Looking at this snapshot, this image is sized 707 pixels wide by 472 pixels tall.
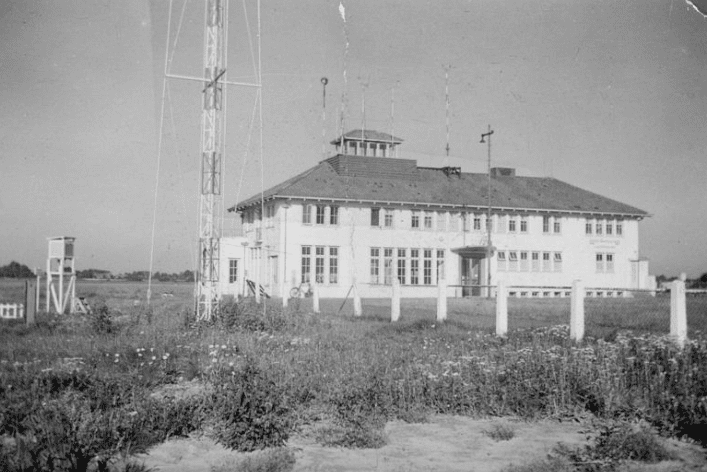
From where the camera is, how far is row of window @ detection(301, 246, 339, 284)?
125 feet

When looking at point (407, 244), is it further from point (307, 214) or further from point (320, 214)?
point (307, 214)

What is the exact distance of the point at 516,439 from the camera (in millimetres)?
6277

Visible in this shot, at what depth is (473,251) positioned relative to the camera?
135 ft

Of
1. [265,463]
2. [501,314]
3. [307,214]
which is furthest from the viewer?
[307,214]

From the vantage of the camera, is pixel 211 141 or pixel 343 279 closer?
pixel 211 141

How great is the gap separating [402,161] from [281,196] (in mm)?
9651

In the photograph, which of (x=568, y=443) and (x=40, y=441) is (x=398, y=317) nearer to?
(x=568, y=443)

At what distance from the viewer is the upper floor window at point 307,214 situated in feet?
125

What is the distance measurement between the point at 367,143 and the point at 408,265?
883 cm

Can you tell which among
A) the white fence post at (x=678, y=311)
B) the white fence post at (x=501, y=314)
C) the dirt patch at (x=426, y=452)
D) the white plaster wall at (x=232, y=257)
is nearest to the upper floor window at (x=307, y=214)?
the white plaster wall at (x=232, y=257)

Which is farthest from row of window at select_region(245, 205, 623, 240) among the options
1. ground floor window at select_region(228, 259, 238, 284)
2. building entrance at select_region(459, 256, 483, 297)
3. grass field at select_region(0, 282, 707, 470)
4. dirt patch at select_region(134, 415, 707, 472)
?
dirt patch at select_region(134, 415, 707, 472)

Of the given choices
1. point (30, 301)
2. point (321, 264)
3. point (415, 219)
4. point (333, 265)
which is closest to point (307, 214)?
point (321, 264)

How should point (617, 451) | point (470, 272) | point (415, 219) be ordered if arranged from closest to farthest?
point (617, 451) < point (415, 219) < point (470, 272)

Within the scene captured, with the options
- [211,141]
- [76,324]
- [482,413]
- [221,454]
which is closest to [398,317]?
[211,141]
